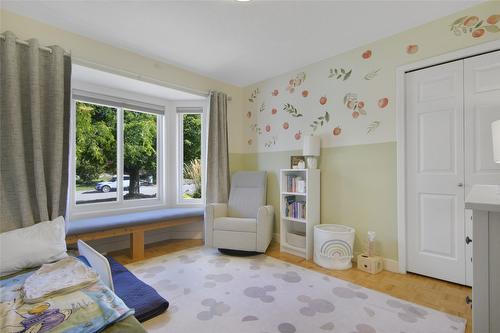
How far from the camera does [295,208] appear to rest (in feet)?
9.77

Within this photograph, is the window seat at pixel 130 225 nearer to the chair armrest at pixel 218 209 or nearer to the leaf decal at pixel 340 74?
the chair armrest at pixel 218 209

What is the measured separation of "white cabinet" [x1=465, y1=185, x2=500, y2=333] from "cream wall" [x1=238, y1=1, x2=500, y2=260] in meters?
1.67

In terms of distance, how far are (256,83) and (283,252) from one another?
245 cm

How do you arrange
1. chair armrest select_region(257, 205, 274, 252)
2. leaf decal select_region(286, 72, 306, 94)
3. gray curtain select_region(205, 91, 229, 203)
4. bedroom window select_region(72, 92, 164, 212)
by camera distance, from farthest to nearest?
gray curtain select_region(205, 91, 229, 203) < leaf decal select_region(286, 72, 306, 94) < bedroom window select_region(72, 92, 164, 212) < chair armrest select_region(257, 205, 274, 252)

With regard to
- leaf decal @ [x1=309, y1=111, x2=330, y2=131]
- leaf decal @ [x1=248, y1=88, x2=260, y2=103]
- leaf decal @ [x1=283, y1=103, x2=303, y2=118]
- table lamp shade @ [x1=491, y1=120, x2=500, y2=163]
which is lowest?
table lamp shade @ [x1=491, y1=120, x2=500, y2=163]

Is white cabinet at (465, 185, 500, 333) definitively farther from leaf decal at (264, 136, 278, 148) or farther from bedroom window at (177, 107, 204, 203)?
bedroom window at (177, 107, 204, 203)

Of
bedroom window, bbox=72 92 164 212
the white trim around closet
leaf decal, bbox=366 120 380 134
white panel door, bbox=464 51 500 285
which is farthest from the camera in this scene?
bedroom window, bbox=72 92 164 212

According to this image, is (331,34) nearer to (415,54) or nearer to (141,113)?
(415,54)

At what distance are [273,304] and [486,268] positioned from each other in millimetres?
1350

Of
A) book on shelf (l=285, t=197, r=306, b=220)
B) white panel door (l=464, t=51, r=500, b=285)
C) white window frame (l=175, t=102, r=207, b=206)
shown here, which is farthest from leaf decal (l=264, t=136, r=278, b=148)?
white panel door (l=464, t=51, r=500, b=285)

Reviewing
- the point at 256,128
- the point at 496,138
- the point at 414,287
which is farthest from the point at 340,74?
the point at 414,287

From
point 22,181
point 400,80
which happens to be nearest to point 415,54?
point 400,80

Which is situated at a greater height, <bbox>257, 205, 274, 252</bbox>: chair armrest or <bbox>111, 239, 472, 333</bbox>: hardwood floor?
<bbox>257, 205, 274, 252</bbox>: chair armrest

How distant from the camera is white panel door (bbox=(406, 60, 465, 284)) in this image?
6.95 feet
